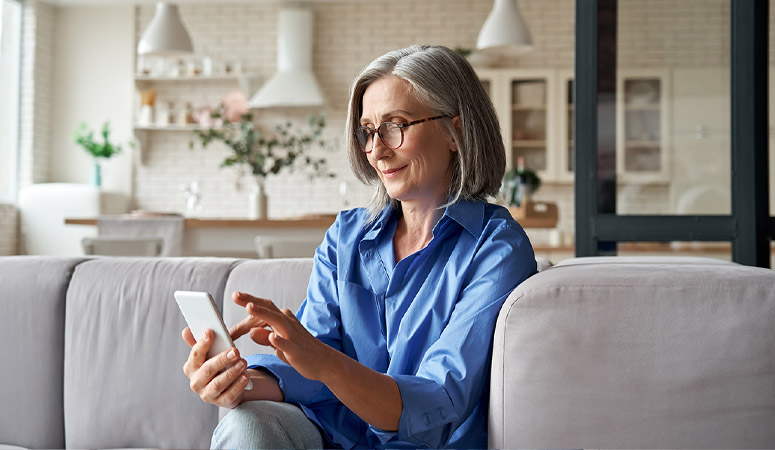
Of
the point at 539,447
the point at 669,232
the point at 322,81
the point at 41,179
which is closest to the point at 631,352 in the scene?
the point at 539,447

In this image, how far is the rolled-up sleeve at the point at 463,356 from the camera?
1.26 m

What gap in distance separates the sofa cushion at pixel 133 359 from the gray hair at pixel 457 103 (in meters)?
0.65

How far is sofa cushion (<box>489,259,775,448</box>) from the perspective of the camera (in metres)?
1.20

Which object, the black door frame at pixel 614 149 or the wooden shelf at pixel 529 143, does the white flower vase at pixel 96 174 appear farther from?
the black door frame at pixel 614 149

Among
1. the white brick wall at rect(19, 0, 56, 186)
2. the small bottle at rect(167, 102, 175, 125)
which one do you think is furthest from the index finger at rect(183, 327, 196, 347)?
the white brick wall at rect(19, 0, 56, 186)

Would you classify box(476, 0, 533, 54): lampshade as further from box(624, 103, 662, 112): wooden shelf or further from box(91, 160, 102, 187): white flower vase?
box(91, 160, 102, 187): white flower vase

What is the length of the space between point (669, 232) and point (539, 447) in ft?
3.72

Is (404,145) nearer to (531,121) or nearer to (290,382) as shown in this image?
(290,382)

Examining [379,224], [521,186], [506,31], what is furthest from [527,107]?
[379,224]

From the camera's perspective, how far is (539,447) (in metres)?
1.22

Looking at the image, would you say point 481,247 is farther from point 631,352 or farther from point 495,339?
point 631,352

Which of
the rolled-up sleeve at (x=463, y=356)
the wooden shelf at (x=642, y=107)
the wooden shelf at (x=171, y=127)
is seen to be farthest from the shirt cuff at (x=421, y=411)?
the wooden shelf at (x=171, y=127)

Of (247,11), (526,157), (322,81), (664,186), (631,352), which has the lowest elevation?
A: (631,352)

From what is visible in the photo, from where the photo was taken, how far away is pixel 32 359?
2.01 meters
